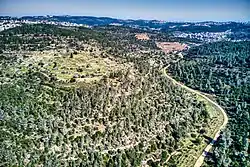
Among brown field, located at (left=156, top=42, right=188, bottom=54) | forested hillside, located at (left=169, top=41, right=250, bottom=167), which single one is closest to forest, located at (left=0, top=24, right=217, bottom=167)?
forested hillside, located at (left=169, top=41, right=250, bottom=167)

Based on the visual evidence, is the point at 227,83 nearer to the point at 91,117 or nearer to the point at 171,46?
the point at 91,117

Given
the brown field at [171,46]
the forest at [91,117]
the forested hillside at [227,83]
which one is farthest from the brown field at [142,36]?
the forest at [91,117]

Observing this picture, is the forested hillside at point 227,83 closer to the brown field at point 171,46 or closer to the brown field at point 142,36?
the brown field at point 171,46

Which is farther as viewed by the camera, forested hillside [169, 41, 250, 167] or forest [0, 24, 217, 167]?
forested hillside [169, 41, 250, 167]

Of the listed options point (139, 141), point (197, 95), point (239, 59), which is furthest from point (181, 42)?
A: point (139, 141)

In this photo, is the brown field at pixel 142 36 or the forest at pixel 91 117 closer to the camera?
the forest at pixel 91 117

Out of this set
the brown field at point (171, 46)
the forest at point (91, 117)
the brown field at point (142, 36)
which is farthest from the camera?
the brown field at point (142, 36)

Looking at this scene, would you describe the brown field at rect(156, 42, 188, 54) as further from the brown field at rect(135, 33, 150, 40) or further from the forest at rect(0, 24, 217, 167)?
the forest at rect(0, 24, 217, 167)
